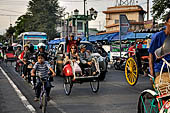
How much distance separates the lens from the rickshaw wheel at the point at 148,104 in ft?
13.9

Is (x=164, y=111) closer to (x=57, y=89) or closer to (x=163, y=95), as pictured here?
(x=163, y=95)

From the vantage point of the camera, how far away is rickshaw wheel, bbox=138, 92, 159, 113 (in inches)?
167

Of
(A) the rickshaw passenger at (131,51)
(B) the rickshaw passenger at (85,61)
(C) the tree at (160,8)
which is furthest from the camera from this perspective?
(C) the tree at (160,8)

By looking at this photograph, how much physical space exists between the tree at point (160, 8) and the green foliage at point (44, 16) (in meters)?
42.7

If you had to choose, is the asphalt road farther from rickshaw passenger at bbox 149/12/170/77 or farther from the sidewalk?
rickshaw passenger at bbox 149/12/170/77

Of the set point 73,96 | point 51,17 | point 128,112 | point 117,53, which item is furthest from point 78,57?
point 51,17

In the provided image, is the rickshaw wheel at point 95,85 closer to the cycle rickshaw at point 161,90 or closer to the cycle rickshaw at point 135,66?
the cycle rickshaw at point 135,66

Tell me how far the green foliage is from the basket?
201ft

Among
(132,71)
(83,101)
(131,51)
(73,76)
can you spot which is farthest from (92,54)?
(83,101)

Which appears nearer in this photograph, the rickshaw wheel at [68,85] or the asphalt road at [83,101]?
the asphalt road at [83,101]

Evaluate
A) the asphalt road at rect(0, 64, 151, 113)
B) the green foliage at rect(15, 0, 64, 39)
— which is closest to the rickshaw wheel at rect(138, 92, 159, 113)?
the asphalt road at rect(0, 64, 151, 113)

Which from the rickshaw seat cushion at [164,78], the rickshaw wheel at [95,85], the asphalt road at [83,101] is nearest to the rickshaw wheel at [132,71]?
the asphalt road at [83,101]

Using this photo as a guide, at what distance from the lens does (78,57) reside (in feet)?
33.5

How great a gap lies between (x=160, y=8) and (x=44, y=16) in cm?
4473
